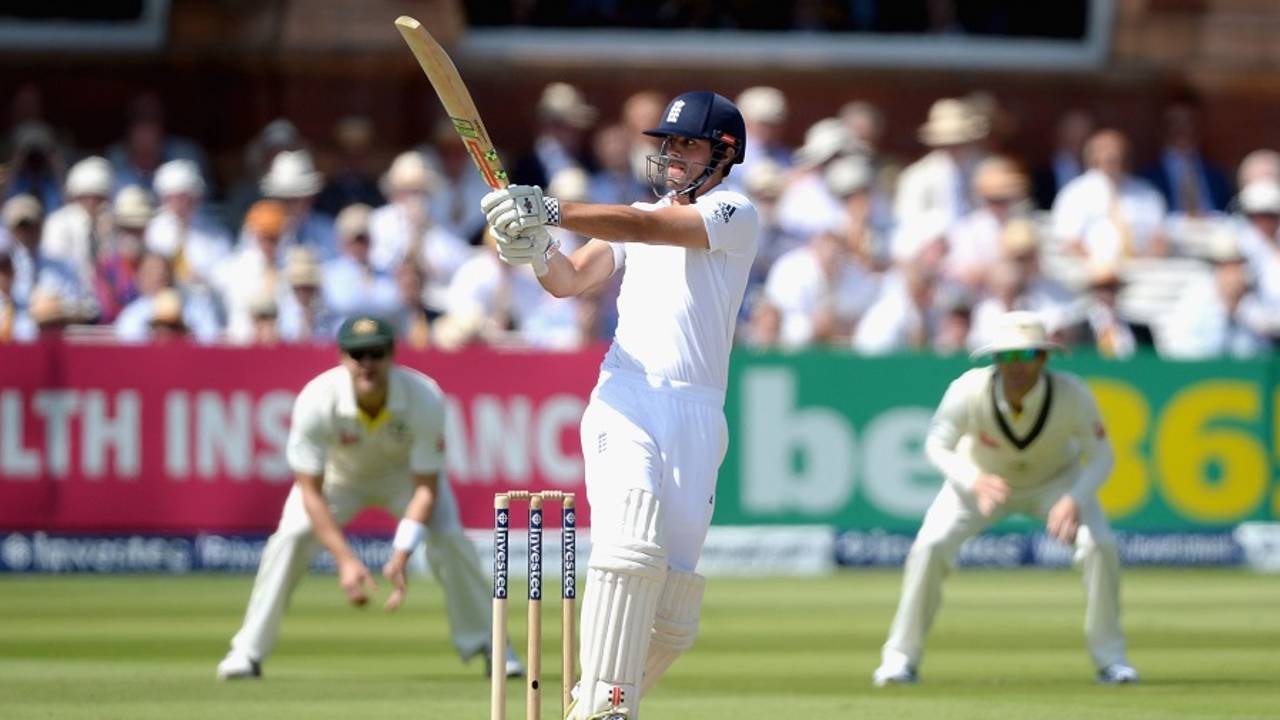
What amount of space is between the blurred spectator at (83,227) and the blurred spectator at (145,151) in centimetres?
106

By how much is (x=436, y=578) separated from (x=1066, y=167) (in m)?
9.40

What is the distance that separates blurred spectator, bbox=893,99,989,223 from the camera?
16.7m

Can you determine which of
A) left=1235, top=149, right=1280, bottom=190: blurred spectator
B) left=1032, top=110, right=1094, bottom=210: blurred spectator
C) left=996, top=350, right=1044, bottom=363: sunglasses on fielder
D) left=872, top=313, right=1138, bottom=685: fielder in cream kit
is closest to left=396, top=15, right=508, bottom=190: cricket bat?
left=872, top=313, right=1138, bottom=685: fielder in cream kit

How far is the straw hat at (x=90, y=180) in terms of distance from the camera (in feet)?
50.4

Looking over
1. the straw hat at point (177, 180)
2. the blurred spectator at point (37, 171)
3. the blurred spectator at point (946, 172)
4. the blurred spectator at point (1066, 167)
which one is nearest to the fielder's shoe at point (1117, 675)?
the blurred spectator at point (946, 172)

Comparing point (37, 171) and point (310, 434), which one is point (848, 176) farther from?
point (310, 434)

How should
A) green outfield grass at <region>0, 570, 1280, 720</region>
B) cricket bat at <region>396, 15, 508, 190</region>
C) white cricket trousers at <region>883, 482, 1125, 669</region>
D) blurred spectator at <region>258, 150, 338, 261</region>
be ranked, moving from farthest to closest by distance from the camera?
1. blurred spectator at <region>258, 150, 338, 261</region>
2. white cricket trousers at <region>883, 482, 1125, 669</region>
3. green outfield grass at <region>0, 570, 1280, 720</region>
4. cricket bat at <region>396, 15, 508, 190</region>

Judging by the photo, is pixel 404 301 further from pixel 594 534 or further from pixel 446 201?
pixel 594 534

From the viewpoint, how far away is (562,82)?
1988 centimetres

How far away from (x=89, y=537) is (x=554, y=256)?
855 cm

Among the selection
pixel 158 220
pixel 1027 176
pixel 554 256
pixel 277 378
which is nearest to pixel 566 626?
pixel 554 256

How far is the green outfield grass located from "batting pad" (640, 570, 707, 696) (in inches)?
56.7

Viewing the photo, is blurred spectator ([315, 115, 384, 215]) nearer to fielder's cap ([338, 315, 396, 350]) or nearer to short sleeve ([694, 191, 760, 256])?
fielder's cap ([338, 315, 396, 350])

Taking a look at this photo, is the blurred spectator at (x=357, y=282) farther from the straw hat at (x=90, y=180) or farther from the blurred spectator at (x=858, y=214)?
the blurred spectator at (x=858, y=214)
